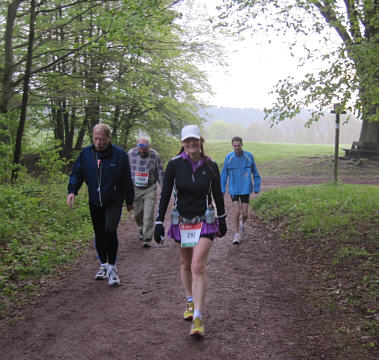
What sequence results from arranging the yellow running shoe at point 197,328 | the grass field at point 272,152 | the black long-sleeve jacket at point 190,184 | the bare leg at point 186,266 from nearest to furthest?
the yellow running shoe at point 197,328
the black long-sleeve jacket at point 190,184
the bare leg at point 186,266
the grass field at point 272,152

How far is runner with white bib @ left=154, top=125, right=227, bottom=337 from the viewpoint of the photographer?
4.22 m

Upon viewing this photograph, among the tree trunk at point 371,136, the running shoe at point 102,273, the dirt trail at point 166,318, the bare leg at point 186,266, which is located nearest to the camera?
the dirt trail at point 166,318

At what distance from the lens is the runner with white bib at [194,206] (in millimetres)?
4222

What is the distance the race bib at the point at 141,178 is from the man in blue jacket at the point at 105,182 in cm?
231

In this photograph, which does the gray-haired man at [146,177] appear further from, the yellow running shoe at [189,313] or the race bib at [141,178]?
the yellow running shoe at [189,313]

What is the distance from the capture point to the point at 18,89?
1174cm

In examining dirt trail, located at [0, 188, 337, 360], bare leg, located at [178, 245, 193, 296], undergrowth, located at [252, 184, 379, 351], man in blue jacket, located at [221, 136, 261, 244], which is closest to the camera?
dirt trail, located at [0, 188, 337, 360]

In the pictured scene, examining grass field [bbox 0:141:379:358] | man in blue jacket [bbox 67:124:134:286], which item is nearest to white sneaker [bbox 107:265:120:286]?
man in blue jacket [bbox 67:124:134:286]

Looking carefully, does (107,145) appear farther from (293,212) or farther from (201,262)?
(293,212)

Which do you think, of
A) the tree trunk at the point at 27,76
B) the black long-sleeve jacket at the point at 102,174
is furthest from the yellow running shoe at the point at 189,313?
the tree trunk at the point at 27,76

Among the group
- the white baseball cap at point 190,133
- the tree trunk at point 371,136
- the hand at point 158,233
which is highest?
the tree trunk at point 371,136

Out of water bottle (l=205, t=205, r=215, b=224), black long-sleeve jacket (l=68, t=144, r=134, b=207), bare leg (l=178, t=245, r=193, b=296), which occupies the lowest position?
bare leg (l=178, t=245, r=193, b=296)

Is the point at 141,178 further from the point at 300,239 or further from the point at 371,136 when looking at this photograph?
the point at 371,136

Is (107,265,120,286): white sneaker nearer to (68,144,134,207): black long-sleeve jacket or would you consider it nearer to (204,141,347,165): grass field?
(68,144,134,207): black long-sleeve jacket
